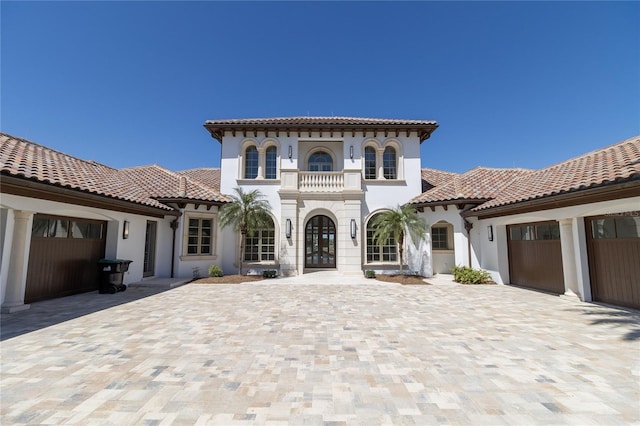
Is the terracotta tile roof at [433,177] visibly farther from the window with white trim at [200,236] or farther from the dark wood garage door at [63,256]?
the dark wood garage door at [63,256]

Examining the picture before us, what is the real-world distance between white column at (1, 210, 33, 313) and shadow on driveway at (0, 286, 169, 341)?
0.46m

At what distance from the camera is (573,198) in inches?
311

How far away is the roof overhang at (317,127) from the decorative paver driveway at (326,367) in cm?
1096

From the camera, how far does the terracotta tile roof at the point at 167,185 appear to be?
520 inches

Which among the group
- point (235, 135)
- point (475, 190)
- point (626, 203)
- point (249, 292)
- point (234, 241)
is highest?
point (235, 135)

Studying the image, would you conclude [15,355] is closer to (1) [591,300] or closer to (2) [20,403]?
(2) [20,403]

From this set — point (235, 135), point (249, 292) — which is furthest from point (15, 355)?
point (235, 135)

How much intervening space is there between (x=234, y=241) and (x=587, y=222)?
15.0 metres

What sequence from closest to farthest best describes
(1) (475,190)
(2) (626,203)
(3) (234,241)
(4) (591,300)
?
(2) (626,203), (4) (591,300), (1) (475,190), (3) (234,241)

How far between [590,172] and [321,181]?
434 inches

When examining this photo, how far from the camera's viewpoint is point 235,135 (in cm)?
1562

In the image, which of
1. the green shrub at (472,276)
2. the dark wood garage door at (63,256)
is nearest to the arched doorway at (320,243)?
the green shrub at (472,276)

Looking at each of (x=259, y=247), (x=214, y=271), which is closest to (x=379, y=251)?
(x=259, y=247)

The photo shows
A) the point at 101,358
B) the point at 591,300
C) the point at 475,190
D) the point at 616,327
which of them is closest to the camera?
the point at 101,358
